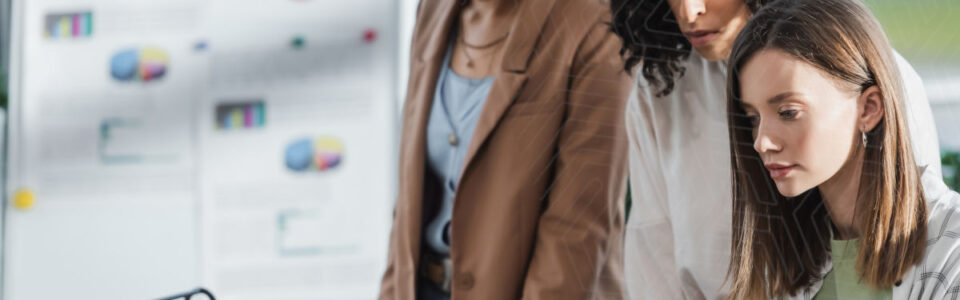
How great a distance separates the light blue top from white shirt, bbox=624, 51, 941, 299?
223 mm

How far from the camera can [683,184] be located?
50 cm

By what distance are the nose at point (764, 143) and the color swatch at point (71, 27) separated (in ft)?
4.21

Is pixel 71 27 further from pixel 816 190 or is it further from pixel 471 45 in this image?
pixel 816 190

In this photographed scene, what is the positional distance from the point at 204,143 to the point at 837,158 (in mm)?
1199

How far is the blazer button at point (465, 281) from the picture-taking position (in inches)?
29.9

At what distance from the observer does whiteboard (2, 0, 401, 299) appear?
1.43 metres

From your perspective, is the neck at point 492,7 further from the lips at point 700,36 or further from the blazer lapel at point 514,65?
the lips at point 700,36

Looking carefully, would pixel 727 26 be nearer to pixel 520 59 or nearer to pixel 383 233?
pixel 520 59

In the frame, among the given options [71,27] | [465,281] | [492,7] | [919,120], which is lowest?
[465,281]

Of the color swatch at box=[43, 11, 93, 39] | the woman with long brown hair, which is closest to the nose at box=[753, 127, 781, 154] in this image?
the woman with long brown hair

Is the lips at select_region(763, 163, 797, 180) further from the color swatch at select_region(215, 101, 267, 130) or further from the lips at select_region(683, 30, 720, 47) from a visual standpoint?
the color swatch at select_region(215, 101, 267, 130)

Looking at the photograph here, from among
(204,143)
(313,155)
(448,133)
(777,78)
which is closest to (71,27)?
(204,143)

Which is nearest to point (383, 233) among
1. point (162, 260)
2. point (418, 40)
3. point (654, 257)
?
point (162, 260)

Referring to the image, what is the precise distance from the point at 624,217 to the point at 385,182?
2.93 ft
